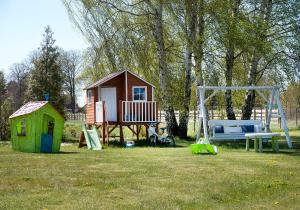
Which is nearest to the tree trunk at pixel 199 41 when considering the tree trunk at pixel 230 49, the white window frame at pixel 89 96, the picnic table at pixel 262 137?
the tree trunk at pixel 230 49

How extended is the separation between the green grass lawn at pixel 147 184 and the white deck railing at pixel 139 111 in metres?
11.0

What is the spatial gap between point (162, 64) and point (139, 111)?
2640 millimetres

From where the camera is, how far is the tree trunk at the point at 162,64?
79.0 ft

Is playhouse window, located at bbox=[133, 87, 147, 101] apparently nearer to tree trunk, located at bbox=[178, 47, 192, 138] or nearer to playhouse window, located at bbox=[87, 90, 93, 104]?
tree trunk, located at bbox=[178, 47, 192, 138]

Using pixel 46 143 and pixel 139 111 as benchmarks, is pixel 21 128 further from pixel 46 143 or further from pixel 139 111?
pixel 139 111

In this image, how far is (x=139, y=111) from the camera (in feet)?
78.0

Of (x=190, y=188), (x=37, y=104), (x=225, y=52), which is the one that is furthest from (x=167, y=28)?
(x=190, y=188)

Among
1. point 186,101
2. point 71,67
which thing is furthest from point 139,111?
point 71,67

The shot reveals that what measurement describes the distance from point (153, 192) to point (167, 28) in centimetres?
1915

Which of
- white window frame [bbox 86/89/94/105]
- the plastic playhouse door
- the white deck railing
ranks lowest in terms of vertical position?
the plastic playhouse door

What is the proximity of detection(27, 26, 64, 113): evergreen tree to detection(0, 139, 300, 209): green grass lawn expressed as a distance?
28267mm

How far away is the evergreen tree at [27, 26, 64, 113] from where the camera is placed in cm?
4041

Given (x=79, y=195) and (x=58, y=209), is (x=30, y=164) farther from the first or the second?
(x=58, y=209)

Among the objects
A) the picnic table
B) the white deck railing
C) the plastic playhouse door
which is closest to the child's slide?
the white deck railing
